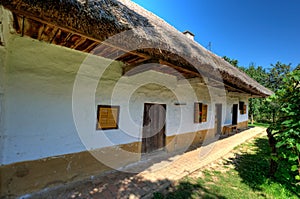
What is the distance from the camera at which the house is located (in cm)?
174

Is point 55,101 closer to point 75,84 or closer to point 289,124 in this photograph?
point 75,84

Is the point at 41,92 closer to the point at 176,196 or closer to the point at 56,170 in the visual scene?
the point at 56,170

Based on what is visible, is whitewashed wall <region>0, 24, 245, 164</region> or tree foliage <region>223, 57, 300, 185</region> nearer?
whitewashed wall <region>0, 24, 245, 164</region>

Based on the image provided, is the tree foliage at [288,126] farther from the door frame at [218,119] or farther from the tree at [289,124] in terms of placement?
the door frame at [218,119]

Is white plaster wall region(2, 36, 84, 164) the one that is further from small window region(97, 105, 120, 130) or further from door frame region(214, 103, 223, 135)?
door frame region(214, 103, 223, 135)

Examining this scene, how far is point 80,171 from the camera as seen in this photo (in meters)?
2.88

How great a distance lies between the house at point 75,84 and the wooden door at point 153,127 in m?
0.09

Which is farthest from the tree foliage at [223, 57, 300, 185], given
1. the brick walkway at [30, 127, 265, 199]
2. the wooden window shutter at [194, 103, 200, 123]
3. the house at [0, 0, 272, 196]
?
the wooden window shutter at [194, 103, 200, 123]

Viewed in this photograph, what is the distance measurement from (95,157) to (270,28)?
987 cm

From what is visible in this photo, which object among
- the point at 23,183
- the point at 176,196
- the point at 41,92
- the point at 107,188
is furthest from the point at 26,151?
the point at 176,196

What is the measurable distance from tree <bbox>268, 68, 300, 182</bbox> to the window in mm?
2757

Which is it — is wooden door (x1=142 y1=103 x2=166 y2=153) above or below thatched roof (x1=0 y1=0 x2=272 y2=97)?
below

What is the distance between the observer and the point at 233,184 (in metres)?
2.98

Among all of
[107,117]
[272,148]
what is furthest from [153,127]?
[272,148]
